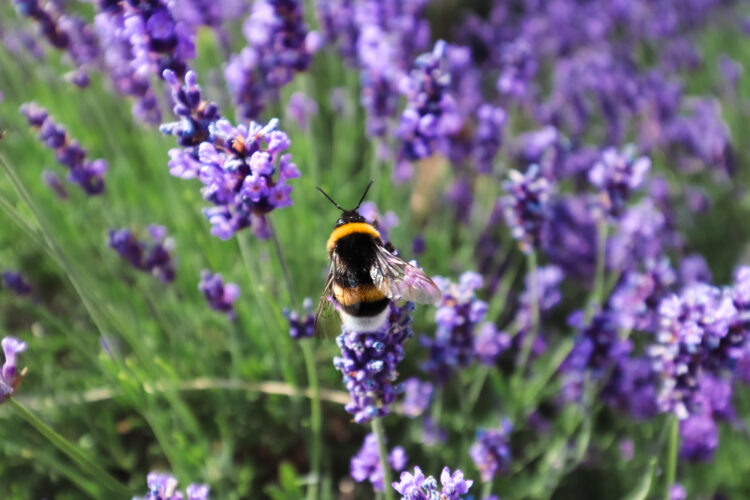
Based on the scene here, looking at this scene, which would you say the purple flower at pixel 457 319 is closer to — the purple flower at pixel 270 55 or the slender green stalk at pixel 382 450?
the slender green stalk at pixel 382 450

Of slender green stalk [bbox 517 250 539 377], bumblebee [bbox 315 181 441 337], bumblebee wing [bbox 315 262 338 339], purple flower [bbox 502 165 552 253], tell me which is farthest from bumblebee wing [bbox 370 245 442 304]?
slender green stalk [bbox 517 250 539 377]

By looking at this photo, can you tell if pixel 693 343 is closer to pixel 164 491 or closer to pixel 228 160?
pixel 228 160

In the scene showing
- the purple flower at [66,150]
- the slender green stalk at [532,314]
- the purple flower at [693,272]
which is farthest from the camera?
the purple flower at [693,272]

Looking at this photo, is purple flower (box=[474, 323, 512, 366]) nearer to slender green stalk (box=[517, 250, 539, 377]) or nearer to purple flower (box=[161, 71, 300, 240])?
slender green stalk (box=[517, 250, 539, 377])

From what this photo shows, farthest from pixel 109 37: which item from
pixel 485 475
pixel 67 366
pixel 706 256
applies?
pixel 706 256

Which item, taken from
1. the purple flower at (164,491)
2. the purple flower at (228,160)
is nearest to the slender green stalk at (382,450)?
the purple flower at (164,491)

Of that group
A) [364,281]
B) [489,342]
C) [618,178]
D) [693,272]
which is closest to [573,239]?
[693,272]

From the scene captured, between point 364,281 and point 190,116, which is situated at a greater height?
point 190,116

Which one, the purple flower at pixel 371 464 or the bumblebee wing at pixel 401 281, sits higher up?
the bumblebee wing at pixel 401 281
